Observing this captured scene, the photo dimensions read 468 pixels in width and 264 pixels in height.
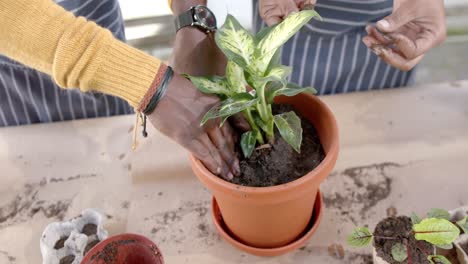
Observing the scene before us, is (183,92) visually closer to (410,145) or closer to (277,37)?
(277,37)

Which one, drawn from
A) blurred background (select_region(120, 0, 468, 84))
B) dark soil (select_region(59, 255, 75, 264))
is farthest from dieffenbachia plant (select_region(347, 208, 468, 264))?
blurred background (select_region(120, 0, 468, 84))

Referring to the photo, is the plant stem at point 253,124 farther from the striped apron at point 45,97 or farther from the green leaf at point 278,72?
the striped apron at point 45,97

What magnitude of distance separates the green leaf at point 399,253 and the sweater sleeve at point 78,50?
0.39 m

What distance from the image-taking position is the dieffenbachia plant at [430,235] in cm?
56

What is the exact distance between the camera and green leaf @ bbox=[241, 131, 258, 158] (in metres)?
0.64

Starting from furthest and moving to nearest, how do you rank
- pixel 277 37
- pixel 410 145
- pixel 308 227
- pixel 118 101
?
pixel 118 101, pixel 410 145, pixel 308 227, pixel 277 37

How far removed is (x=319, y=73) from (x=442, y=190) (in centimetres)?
47

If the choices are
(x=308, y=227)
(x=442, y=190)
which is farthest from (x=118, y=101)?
(x=442, y=190)

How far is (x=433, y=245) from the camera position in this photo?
0.59m

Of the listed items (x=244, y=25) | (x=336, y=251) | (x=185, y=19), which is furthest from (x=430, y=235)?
(x=244, y=25)

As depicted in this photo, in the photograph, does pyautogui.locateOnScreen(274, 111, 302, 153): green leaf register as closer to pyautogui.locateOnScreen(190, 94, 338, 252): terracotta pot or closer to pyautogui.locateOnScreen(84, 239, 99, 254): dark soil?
pyautogui.locateOnScreen(190, 94, 338, 252): terracotta pot

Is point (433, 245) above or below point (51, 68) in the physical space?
below

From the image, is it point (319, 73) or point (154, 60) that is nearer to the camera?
point (154, 60)

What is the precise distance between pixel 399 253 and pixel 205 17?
0.48 metres
